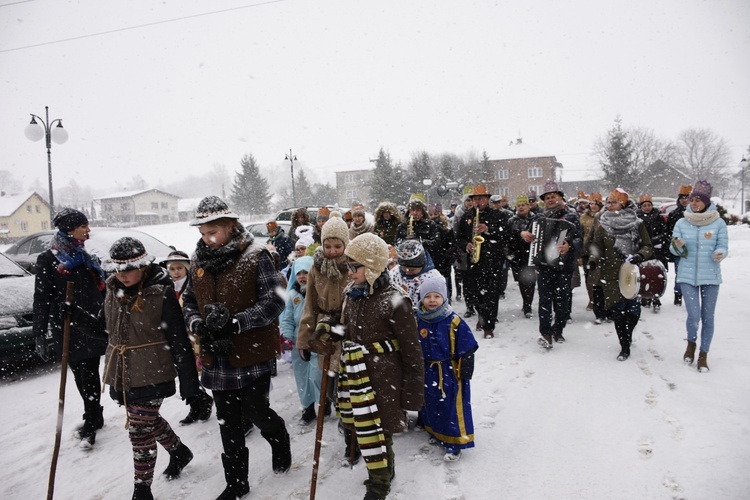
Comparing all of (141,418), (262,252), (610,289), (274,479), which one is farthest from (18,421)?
(610,289)

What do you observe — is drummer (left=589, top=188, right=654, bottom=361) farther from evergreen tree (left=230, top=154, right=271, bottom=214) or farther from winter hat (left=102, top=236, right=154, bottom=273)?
evergreen tree (left=230, top=154, right=271, bottom=214)

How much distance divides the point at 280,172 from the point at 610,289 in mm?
119974

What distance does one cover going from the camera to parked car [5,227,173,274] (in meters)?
8.23

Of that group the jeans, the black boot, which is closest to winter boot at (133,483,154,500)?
the black boot

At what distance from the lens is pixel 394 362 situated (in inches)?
112

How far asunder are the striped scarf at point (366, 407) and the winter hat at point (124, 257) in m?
1.61

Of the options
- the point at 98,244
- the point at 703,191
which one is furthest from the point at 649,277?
the point at 98,244

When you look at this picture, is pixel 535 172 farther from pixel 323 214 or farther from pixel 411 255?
pixel 411 255

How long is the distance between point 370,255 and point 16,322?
543 cm

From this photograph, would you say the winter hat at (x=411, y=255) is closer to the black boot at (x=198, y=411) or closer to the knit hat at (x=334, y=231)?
the knit hat at (x=334, y=231)

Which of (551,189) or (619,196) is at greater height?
(551,189)

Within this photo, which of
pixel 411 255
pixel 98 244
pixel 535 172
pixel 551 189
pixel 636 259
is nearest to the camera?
pixel 411 255

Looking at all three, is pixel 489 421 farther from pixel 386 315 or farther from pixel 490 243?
pixel 490 243

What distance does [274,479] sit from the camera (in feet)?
10.8
